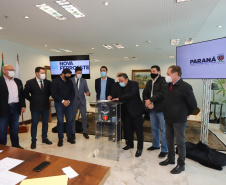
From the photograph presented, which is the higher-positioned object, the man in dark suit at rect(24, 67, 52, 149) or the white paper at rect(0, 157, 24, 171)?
the man in dark suit at rect(24, 67, 52, 149)

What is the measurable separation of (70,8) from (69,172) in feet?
9.88

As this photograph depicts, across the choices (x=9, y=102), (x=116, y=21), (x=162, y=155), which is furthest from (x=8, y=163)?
(x=116, y=21)

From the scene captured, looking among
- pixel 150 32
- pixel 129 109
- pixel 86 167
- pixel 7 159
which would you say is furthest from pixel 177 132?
pixel 150 32

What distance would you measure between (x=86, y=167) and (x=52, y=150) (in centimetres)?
235

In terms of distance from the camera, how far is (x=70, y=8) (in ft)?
9.98

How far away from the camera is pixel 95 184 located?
976 mm

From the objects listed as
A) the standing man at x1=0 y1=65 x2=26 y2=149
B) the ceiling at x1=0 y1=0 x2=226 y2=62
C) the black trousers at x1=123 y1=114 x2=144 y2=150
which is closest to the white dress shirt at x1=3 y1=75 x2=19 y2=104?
the standing man at x1=0 y1=65 x2=26 y2=149

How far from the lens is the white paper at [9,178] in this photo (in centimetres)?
95

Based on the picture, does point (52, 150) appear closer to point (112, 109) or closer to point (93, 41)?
point (112, 109)

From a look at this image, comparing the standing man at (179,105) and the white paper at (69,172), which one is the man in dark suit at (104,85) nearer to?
the standing man at (179,105)

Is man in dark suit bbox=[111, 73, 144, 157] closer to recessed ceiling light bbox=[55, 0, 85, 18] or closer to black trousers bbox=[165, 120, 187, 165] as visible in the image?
black trousers bbox=[165, 120, 187, 165]

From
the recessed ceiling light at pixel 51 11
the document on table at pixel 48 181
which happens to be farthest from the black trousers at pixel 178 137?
the recessed ceiling light at pixel 51 11

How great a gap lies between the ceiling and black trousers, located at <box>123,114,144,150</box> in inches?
84.3

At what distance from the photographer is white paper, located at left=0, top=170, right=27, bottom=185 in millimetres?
954
